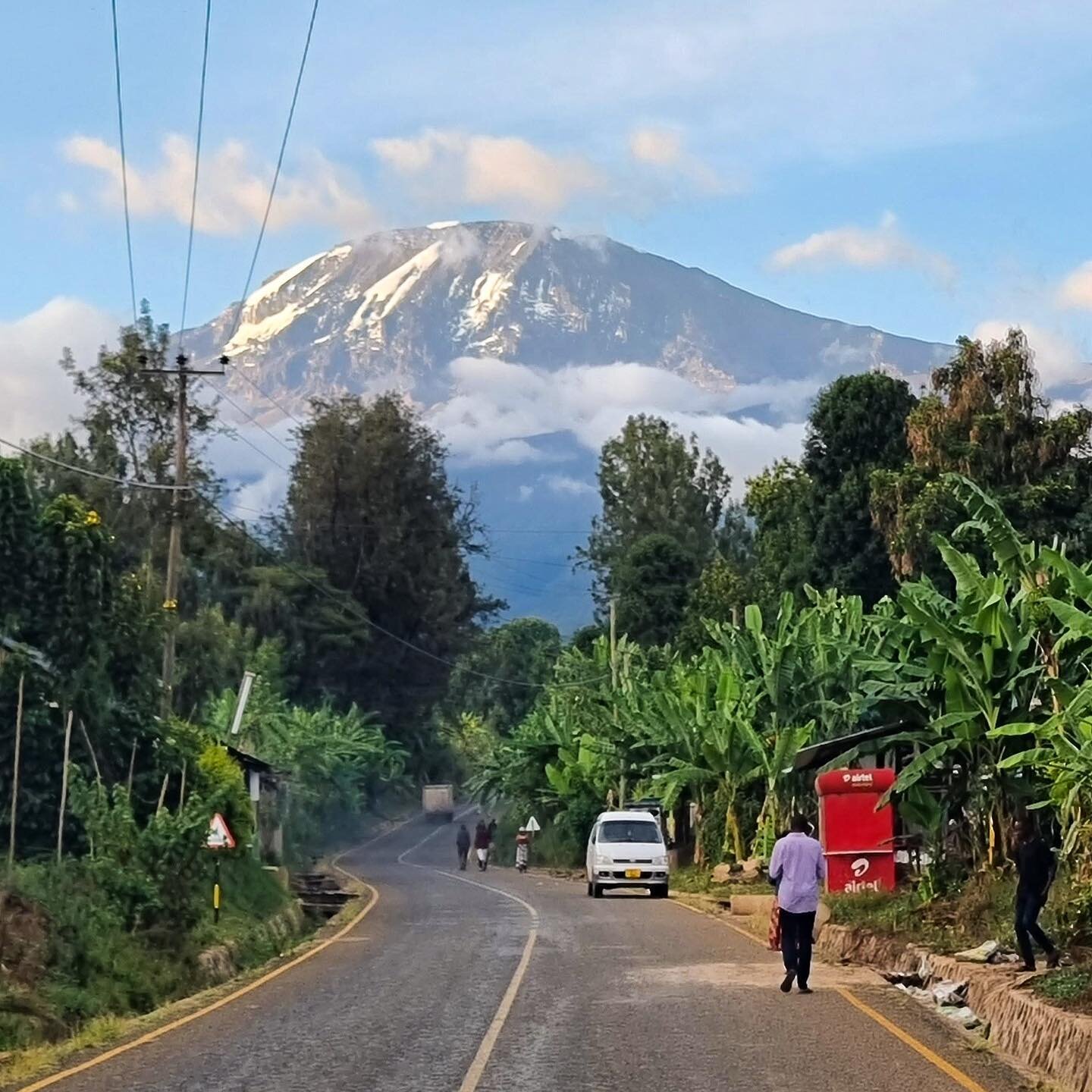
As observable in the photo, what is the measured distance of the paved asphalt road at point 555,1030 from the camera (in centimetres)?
1205

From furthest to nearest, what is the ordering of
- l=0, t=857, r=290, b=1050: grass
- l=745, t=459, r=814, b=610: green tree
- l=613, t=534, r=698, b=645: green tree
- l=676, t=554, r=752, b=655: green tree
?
l=613, t=534, r=698, b=645: green tree < l=676, t=554, r=752, b=655: green tree < l=745, t=459, r=814, b=610: green tree < l=0, t=857, r=290, b=1050: grass

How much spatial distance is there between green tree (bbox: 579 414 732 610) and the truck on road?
14091 millimetres

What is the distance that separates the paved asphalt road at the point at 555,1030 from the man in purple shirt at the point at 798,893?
1.08ft

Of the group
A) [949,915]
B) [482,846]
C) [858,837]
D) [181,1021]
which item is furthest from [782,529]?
[181,1021]

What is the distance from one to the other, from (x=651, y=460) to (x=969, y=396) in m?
45.2

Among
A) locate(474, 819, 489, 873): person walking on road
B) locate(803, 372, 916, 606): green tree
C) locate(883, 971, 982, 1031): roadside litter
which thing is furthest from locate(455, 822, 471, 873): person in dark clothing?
locate(883, 971, 982, 1031): roadside litter

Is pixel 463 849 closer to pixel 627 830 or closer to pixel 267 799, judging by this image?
pixel 267 799

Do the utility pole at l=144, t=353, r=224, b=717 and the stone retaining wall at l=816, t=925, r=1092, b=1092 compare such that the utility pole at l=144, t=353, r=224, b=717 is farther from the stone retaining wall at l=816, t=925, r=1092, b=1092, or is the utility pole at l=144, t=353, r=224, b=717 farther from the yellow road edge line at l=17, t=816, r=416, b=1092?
the stone retaining wall at l=816, t=925, r=1092, b=1092

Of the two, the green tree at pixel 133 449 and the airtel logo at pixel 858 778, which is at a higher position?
the green tree at pixel 133 449

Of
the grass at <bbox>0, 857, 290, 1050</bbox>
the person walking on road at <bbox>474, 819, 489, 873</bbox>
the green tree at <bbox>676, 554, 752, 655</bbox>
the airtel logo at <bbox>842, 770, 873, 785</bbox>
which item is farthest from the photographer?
the green tree at <bbox>676, 554, 752, 655</bbox>

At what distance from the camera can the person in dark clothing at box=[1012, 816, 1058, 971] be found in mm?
15570

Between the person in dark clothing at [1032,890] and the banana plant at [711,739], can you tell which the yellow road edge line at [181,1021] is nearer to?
the person in dark clothing at [1032,890]

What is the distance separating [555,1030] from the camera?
14578 mm

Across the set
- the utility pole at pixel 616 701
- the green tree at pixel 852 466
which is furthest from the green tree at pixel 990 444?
the utility pole at pixel 616 701
